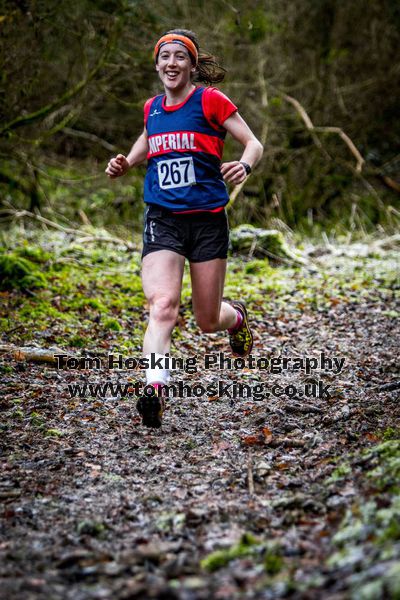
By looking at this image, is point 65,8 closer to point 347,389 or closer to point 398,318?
point 398,318

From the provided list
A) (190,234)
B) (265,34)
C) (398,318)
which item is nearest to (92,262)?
(398,318)

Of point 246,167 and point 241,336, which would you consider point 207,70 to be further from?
point 241,336

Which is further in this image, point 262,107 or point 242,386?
point 262,107

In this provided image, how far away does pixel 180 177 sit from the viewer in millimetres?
3961

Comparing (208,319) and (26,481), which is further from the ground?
(208,319)

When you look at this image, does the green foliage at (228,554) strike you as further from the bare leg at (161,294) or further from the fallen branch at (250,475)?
the bare leg at (161,294)

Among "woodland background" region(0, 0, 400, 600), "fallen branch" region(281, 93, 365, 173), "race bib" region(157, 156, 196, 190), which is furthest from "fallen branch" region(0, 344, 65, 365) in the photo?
"fallen branch" region(281, 93, 365, 173)

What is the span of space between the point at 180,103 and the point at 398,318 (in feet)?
12.1

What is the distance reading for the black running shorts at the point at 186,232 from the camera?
4.05 meters

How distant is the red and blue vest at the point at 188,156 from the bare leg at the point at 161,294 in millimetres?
320

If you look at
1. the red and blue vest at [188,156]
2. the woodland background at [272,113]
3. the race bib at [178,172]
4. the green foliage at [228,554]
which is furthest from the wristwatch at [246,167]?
the woodland background at [272,113]

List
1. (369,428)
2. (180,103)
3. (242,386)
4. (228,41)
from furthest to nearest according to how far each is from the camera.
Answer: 1. (228,41)
2. (242,386)
3. (180,103)
4. (369,428)

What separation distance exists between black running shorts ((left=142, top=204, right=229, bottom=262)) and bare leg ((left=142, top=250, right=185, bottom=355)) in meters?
0.07

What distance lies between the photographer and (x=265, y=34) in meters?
11.5
